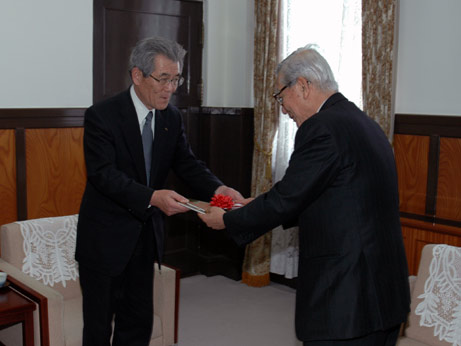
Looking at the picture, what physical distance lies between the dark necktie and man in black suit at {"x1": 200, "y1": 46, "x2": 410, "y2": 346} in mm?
909

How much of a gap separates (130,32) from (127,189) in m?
2.43

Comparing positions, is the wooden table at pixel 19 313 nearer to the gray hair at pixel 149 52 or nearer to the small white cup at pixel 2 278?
Answer: the small white cup at pixel 2 278

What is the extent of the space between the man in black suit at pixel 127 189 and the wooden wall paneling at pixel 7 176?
1.57 m

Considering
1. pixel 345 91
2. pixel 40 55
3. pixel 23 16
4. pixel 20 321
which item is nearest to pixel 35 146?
pixel 40 55

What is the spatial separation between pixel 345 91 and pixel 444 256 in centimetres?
179

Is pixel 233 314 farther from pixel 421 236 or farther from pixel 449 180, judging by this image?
pixel 449 180

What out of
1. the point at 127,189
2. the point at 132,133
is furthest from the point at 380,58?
the point at 127,189

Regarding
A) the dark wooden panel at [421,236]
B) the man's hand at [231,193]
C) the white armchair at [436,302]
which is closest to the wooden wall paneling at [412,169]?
the dark wooden panel at [421,236]

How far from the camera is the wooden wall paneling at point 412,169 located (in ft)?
12.9

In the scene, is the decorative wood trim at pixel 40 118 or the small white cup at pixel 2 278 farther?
the decorative wood trim at pixel 40 118

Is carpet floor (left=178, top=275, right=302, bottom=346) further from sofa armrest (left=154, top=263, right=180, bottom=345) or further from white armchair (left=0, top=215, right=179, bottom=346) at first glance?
white armchair (left=0, top=215, right=179, bottom=346)

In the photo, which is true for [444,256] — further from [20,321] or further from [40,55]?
[40,55]

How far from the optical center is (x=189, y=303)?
452 centimetres

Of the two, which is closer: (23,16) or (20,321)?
(20,321)
